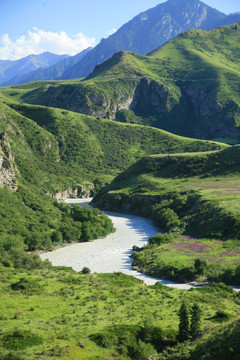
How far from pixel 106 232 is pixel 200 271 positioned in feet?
159

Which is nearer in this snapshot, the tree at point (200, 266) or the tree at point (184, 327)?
the tree at point (184, 327)

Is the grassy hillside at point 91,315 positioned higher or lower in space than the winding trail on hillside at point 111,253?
higher

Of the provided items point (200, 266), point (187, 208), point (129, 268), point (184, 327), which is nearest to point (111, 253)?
point (129, 268)

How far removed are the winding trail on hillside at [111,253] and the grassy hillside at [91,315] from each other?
43.8ft

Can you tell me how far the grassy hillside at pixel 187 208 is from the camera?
Result: 7612 centimetres

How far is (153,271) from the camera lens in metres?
77.2

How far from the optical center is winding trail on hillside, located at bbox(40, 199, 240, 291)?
79875 millimetres

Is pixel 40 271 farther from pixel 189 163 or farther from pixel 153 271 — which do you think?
pixel 189 163

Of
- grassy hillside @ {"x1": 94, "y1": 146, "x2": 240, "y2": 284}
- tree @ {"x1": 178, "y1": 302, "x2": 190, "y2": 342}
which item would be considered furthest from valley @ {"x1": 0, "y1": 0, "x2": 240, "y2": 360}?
grassy hillside @ {"x1": 94, "y1": 146, "x2": 240, "y2": 284}

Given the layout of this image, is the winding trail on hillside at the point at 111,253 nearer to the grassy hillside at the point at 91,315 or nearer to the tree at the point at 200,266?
the tree at the point at 200,266

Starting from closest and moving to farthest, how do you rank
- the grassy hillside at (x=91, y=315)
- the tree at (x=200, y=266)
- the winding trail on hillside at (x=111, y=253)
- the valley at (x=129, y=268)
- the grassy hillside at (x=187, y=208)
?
the grassy hillside at (x=91, y=315) → the valley at (x=129, y=268) → the tree at (x=200, y=266) → the grassy hillside at (x=187, y=208) → the winding trail on hillside at (x=111, y=253)

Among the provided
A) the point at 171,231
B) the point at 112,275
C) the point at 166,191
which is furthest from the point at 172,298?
the point at 166,191

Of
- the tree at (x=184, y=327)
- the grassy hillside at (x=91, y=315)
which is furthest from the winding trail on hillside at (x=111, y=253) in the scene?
the tree at (x=184, y=327)

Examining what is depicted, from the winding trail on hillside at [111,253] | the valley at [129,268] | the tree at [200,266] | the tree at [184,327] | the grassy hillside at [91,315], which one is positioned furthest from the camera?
the winding trail on hillside at [111,253]
